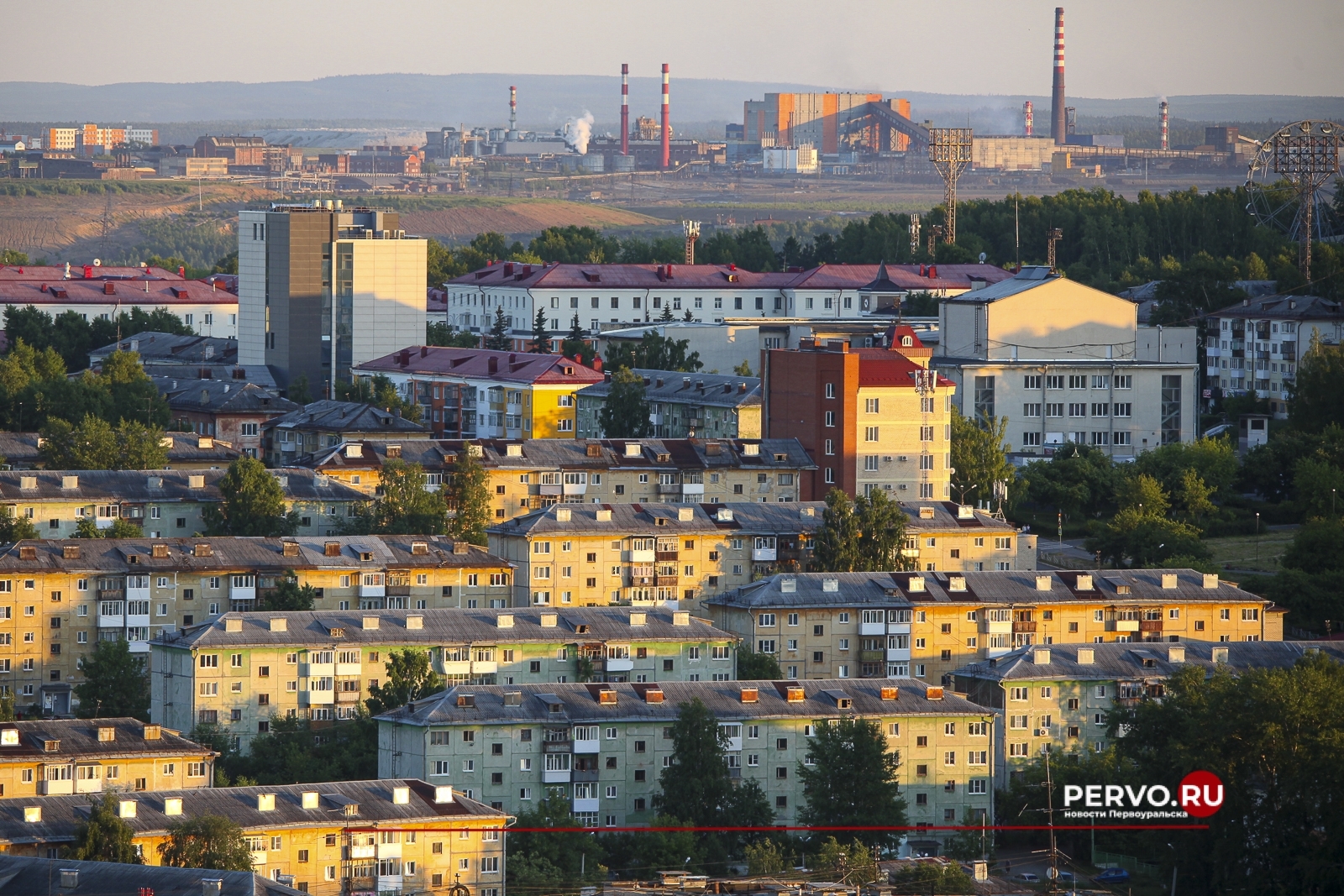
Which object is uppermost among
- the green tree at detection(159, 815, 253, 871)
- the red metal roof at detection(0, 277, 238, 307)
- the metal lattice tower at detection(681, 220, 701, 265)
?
the metal lattice tower at detection(681, 220, 701, 265)

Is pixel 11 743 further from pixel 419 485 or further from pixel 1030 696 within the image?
pixel 419 485

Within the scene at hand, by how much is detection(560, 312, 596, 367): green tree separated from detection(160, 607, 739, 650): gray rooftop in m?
40.7

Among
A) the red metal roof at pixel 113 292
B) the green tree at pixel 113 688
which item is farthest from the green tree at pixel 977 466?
the red metal roof at pixel 113 292

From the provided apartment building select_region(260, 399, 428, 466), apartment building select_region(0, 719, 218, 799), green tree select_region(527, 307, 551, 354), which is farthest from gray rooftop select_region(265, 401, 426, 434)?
apartment building select_region(0, 719, 218, 799)

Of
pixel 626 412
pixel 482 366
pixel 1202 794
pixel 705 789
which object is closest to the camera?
pixel 1202 794

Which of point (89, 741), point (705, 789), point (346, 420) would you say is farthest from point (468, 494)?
point (89, 741)

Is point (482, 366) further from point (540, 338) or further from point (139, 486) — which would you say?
point (139, 486)

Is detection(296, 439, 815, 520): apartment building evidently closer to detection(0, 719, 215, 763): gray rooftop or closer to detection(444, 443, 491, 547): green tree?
detection(444, 443, 491, 547): green tree

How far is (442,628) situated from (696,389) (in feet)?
107

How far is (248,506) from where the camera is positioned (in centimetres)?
6656

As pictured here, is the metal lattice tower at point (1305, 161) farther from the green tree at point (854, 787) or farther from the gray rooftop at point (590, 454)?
Result: the green tree at point (854, 787)

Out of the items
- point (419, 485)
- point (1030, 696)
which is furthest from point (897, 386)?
point (1030, 696)

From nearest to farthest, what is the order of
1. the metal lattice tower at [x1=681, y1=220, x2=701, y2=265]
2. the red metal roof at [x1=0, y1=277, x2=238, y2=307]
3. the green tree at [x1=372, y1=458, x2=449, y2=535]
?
1. the green tree at [x1=372, y1=458, x2=449, y2=535]
2. the red metal roof at [x1=0, y1=277, x2=238, y2=307]
3. the metal lattice tower at [x1=681, y1=220, x2=701, y2=265]

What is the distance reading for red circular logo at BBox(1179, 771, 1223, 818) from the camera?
45.6 meters
